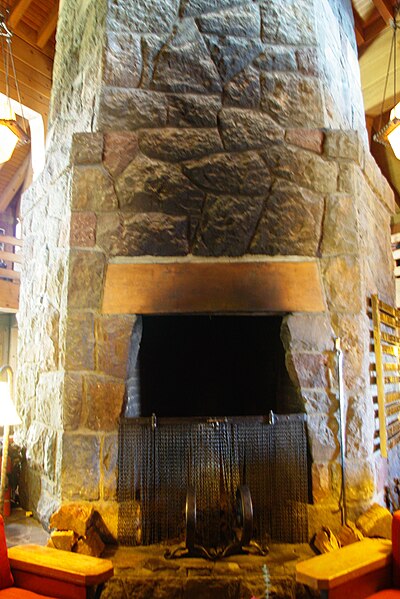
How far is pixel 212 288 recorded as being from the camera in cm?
259

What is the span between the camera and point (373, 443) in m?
2.62

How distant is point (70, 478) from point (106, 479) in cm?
20

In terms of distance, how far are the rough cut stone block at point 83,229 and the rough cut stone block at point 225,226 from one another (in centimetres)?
63

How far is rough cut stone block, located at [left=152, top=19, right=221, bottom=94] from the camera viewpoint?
2771 millimetres

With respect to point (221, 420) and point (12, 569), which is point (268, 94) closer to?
point (221, 420)

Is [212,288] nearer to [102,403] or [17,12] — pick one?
[102,403]

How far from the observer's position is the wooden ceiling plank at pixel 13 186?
27.8 feet

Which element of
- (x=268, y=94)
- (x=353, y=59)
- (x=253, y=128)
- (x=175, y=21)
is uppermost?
(x=353, y=59)

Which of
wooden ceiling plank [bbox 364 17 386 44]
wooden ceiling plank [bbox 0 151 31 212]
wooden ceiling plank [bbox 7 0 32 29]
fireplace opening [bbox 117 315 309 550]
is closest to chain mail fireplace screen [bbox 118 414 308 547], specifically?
fireplace opening [bbox 117 315 309 550]

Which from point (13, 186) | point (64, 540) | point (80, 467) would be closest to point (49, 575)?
point (64, 540)

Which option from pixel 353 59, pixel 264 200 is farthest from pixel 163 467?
pixel 353 59

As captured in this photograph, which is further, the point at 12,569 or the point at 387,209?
the point at 387,209

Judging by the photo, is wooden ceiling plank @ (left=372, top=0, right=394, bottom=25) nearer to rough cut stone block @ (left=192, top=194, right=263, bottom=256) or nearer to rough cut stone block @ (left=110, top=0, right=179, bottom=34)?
rough cut stone block @ (left=110, top=0, right=179, bottom=34)

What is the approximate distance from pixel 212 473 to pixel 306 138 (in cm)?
213
